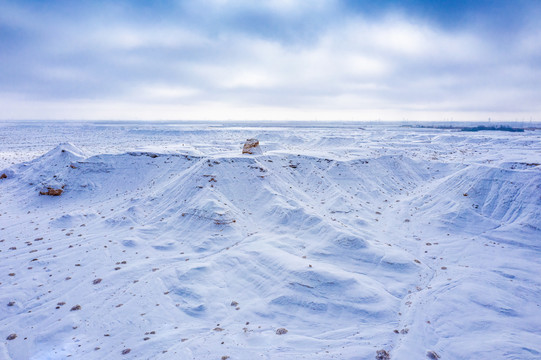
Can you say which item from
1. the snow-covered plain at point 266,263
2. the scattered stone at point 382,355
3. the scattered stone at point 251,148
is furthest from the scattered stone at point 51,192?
the scattered stone at point 382,355

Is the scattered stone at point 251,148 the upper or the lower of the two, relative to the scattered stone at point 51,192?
upper

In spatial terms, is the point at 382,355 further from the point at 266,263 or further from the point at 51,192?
the point at 51,192

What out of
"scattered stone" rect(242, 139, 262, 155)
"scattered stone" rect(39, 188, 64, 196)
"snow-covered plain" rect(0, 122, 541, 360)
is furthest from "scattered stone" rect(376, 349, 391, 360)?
"scattered stone" rect(39, 188, 64, 196)

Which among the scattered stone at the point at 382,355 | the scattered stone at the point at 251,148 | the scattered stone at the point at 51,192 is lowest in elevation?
the scattered stone at the point at 382,355

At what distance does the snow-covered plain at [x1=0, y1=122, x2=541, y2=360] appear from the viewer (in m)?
7.18

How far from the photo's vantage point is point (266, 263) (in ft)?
34.9

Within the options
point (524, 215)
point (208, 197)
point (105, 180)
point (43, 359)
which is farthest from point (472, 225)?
point (105, 180)

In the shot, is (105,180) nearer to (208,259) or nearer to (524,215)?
(208,259)

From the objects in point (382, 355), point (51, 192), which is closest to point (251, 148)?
point (51, 192)

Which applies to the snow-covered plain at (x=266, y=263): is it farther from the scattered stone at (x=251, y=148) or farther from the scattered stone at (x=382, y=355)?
the scattered stone at (x=251, y=148)

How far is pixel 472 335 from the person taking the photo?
23.6 ft

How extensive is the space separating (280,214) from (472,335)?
9181mm

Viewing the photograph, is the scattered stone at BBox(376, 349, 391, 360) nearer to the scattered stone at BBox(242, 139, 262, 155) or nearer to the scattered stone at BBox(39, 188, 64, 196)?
the scattered stone at BBox(242, 139, 262, 155)

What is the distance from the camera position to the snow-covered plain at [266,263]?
718 cm
